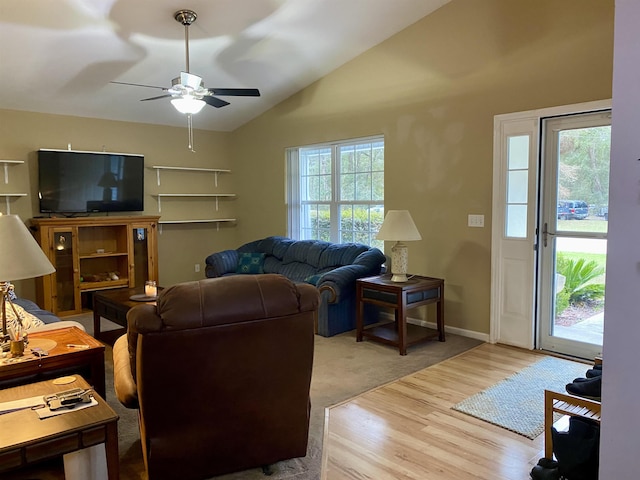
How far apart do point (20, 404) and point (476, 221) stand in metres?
3.87

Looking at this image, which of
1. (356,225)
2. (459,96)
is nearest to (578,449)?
(459,96)

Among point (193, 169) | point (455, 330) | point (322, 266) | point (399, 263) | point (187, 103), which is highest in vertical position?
point (187, 103)

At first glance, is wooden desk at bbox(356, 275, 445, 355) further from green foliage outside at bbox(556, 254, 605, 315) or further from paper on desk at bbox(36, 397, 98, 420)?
paper on desk at bbox(36, 397, 98, 420)

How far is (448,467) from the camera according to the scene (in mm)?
2441

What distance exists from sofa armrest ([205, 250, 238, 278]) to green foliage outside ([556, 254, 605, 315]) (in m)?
3.79

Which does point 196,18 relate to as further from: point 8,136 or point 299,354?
point 299,354

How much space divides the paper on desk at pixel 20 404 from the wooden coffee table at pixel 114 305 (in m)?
2.13

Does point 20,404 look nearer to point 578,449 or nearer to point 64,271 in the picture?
point 578,449

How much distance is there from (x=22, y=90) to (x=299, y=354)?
186 inches

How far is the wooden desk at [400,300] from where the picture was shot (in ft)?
13.8

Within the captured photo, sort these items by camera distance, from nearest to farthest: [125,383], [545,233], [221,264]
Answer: [125,383] → [545,233] → [221,264]

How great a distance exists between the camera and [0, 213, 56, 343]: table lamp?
206 centimetres

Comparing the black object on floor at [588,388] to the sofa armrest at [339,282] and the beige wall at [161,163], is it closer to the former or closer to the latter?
the sofa armrest at [339,282]

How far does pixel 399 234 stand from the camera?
4340 mm
